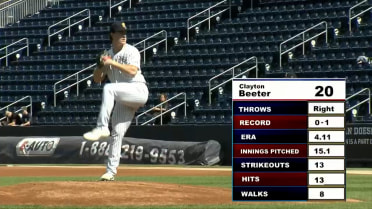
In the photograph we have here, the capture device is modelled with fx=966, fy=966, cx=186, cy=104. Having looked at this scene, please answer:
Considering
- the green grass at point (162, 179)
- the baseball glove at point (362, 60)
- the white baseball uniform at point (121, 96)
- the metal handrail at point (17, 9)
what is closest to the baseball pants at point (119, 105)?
the white baseball uniform at point (121, 96)

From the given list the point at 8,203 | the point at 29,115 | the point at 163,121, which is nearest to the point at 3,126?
the point at 29,115

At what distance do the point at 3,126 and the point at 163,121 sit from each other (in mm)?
5218

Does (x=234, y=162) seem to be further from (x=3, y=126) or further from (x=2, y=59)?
(x=2, y=59)

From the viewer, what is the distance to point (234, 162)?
9.75 meters

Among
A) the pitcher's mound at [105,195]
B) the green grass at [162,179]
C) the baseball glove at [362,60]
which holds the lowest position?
the green grass at [162,179]

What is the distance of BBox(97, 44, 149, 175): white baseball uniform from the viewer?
39.9 ft

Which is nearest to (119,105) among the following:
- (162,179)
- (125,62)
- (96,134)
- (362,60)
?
(125,62)
